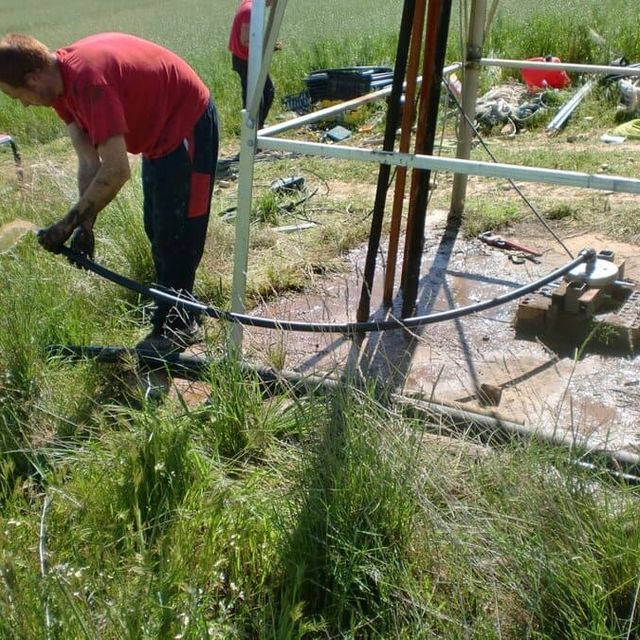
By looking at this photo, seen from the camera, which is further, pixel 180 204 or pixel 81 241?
pixel 180 204

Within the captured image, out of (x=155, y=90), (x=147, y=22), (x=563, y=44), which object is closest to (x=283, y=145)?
(x=155, y=90)

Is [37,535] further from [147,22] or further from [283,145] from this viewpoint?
[147,22]

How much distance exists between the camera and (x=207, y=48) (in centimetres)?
1402

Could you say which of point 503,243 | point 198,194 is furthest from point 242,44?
point 198,194

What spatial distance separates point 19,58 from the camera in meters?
3.54

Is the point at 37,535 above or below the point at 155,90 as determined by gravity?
below

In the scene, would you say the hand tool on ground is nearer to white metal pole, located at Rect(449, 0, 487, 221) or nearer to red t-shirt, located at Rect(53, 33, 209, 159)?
white metal pole, located at Rect(449, 0, 487, 221)

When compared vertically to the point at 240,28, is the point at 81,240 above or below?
below

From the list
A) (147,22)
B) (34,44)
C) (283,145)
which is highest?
(34,44)

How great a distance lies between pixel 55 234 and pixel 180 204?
0.68 metres

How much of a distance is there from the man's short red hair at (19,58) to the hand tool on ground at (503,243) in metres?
3.14

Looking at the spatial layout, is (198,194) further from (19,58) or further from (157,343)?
(19,58)

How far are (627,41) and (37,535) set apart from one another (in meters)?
10.2

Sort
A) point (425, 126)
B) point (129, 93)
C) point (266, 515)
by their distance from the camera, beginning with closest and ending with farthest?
1. point (266, 515)
2. point (129, 93)
3. point (425, 126)
